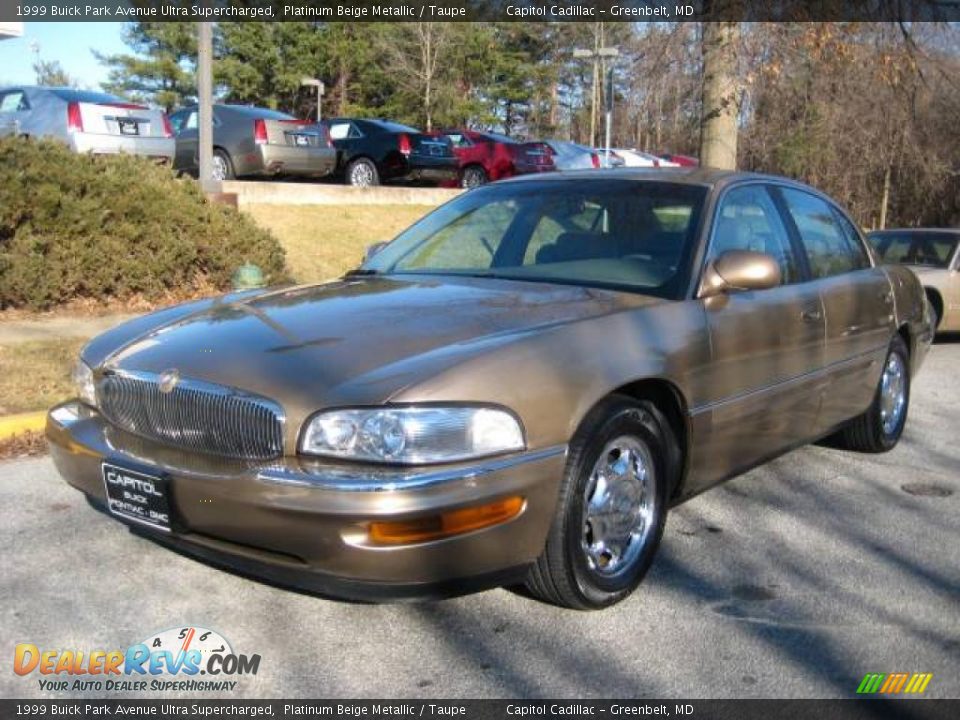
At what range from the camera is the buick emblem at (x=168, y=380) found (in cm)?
321

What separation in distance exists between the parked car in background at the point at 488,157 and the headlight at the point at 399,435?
57.8ft

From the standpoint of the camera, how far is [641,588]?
3699 mm

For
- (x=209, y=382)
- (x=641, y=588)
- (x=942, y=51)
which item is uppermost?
(x=942, y=51)

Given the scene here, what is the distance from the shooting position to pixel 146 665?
3.06 m

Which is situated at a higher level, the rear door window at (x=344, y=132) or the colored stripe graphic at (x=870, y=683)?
the rear door window at (x=344, y=132)

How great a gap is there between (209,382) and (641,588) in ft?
5.82

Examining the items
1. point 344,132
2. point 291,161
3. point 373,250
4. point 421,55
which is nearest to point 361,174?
point 344,132

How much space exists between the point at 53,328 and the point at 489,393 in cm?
669

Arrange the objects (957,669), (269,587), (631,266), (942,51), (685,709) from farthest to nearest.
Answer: (942,51) < (631,266) < (269,587) < (957,669) < (685,709)

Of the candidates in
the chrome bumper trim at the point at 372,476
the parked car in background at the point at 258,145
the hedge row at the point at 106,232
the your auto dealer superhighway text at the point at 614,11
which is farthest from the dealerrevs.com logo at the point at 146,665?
the parked car in background at the point at 258,145

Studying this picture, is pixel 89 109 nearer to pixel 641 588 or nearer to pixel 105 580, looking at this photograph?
pixel 105 580

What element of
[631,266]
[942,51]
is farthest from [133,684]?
[942,51]

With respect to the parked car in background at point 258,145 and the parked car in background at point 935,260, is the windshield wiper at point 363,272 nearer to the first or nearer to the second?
the parked car in background at point 935,260

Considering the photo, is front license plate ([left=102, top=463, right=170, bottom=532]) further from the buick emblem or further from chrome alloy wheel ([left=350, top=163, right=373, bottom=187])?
chrome alloy wheel ([left=350, top=163, right=373, bottom=187])
